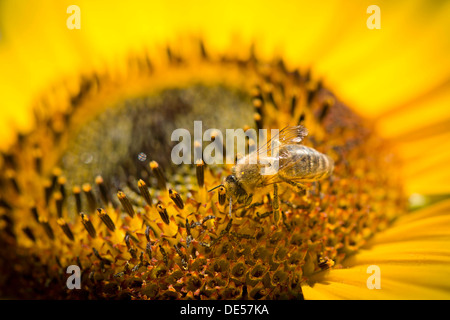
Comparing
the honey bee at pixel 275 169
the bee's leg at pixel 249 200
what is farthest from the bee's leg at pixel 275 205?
the bee's leg at pixel 249 200

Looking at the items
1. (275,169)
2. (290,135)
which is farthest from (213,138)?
(275,169)

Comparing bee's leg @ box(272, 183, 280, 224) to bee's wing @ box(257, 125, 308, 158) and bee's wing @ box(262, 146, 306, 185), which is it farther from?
bee's wing @ box(257, 125, 308, 158)

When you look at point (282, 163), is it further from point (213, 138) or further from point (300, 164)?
point (213, 138)

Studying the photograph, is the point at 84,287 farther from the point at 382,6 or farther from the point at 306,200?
the point at 382,6

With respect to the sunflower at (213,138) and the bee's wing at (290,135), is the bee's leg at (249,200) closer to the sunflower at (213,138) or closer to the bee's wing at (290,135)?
the sunflower at (213,138)

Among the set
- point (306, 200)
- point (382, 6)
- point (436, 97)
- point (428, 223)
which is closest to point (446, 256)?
point (428, 223)

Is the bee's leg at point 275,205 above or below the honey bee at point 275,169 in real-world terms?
below
